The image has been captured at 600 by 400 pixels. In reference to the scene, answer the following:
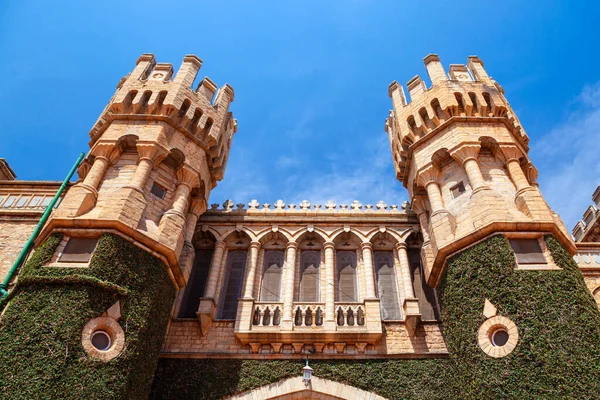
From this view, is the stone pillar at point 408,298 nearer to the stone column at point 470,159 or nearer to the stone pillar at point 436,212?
the stone pillar at point 436,212

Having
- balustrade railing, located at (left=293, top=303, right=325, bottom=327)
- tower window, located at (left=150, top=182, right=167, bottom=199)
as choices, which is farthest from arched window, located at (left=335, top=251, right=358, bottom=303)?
tower window, located at (left=150, top=182, right=167, bottom=199)

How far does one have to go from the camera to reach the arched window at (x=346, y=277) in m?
13.6

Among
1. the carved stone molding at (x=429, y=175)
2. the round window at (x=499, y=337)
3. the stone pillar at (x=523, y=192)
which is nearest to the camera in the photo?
the round window at (x=499, y=337)

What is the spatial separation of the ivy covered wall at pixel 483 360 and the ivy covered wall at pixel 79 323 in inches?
70.3

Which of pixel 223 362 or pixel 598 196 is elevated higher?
pixel 598 196

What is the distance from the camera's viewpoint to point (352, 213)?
1546cm

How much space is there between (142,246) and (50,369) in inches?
142

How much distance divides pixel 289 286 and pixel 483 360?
5.76 metres

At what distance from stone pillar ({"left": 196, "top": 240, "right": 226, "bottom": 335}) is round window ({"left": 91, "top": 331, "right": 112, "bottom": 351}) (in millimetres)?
3004

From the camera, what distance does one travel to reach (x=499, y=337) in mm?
10008

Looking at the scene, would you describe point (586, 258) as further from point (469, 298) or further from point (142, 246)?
point (142, 246)

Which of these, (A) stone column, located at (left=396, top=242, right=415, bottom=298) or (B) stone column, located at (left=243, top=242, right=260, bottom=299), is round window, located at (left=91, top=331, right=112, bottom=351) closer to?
(B) stone column, located at (left=243, top=242, right=260, bottom=299)

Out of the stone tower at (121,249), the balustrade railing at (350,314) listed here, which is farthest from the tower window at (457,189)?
the stone tower at (121,249)

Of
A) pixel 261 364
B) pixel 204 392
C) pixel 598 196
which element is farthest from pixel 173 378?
pixel 598 196
